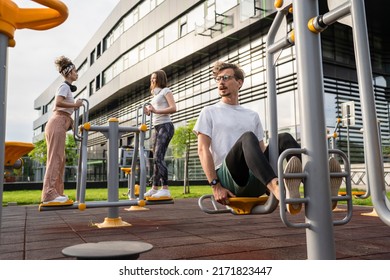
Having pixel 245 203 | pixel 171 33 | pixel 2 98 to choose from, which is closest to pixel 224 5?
pixel 171 33

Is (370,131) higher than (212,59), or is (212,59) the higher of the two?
(212,59)

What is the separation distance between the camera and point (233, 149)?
1870 millimetres

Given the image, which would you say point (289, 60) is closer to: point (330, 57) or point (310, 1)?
point (330, 57)

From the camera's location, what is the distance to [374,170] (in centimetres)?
119

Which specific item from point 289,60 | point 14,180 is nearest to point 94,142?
point 14,180

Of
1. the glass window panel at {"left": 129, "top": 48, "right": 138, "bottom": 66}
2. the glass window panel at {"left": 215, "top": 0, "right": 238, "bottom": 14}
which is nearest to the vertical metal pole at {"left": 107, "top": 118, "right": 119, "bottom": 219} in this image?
the glass window panel at {"left": 215, "top": 0, "right": 238, "bottom": 14}

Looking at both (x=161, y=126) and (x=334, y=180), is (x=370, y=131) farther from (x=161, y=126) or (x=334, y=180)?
(x=161, y=126)

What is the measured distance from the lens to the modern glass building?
437 inches

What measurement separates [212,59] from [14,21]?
13740mm

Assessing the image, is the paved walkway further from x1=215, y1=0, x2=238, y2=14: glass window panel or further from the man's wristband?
x1=215, y1=0, x2=238, y2=14: glass window panel

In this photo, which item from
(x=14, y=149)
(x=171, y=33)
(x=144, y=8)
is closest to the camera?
(x=14, y=149)

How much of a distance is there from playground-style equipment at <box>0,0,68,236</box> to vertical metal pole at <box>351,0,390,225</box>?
3.23 feet

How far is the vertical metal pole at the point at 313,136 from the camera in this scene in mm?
1470
